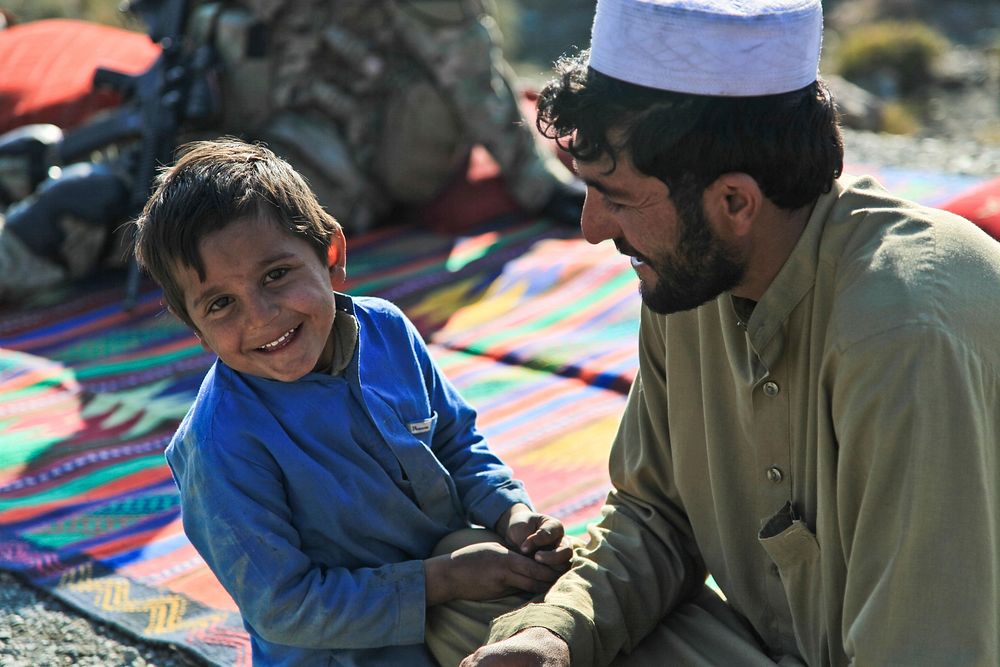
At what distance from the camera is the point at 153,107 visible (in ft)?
19.3

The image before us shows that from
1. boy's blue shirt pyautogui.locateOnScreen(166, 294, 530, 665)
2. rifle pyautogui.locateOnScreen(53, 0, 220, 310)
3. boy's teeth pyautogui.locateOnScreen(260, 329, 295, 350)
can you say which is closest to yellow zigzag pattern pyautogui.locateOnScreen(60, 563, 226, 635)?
boy's blue shirt pyautogui.locateOnScreen(166, 294, 530, 665)

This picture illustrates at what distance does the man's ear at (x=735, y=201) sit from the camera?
200 centimetres

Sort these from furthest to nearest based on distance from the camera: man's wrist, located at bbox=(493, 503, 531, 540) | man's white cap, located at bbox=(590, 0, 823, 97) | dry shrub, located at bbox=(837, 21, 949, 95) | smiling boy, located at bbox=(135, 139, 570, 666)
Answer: dry shrub, located at bbox=(837, 21, 949, 95) < man's wrist, located at bbox=(493, 503, 531, 540) < smiling boy, located at bbox=(135, 139, 570, 666) < man's white cap, located at bbox=(590, 0, 823, 97)

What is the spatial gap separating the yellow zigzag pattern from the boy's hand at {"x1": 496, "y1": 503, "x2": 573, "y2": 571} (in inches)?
39.3

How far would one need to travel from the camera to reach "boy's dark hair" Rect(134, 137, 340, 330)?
7.41ft

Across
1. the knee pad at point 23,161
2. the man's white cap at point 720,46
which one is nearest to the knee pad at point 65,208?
the knee pad at point 23,161

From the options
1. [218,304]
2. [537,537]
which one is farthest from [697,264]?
[218,304]

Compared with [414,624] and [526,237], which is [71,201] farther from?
[414,624]

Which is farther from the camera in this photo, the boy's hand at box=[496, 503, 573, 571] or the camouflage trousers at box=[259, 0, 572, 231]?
the camouflage trousers at box=[259, 0, 572, 231]

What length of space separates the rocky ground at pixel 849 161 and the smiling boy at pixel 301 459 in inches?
26.1

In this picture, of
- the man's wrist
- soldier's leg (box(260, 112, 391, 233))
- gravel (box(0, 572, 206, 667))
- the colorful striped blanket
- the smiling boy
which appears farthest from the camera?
soldier's leg (box(260, 112, 391, 233))

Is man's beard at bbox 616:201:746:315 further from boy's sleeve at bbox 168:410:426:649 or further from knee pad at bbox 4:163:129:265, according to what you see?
knee pad at bbox 4:163:129:265

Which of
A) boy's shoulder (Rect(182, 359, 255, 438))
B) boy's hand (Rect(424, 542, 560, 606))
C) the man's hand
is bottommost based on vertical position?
boy's hand (Rect(424, 542, 560, 606))

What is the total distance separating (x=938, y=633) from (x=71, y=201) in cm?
490
